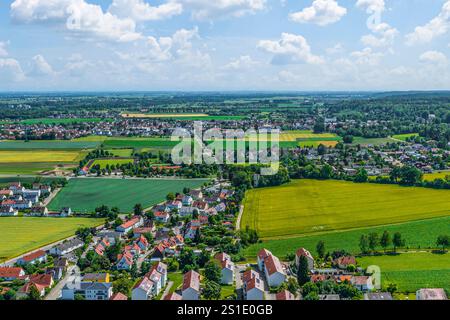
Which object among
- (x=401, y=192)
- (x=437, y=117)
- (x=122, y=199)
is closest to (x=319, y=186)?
(x=401, y=192)

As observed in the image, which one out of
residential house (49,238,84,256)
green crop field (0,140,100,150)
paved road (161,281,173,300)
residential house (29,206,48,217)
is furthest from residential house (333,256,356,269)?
green crop field (0,140,100,150)

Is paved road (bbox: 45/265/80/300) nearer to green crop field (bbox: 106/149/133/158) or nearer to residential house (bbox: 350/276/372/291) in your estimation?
residential house (bbox: 350/276/372/291)

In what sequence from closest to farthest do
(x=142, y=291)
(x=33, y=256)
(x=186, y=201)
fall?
(x=142, y=291), (x=33, y=256), (x=186, y=201)

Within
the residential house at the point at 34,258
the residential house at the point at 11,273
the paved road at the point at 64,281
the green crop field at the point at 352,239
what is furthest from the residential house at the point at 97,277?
the green crop field at the point at 352,239

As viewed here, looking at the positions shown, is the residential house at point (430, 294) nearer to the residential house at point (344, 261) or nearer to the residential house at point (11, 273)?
the residential house at point (344, 261)

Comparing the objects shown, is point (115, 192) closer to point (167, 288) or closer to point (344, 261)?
point (167, 288)

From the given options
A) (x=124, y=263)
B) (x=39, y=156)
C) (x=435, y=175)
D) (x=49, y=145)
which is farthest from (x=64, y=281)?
(x=49, y=145)
